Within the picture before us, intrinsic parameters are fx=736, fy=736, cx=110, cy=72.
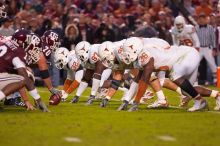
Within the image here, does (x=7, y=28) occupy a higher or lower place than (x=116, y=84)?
higher

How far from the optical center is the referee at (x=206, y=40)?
1873cm

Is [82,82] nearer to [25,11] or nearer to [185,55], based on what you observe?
[185,55]

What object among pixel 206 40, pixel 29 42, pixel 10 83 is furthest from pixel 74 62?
pixel 206 40

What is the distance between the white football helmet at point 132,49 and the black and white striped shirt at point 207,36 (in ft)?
24.7

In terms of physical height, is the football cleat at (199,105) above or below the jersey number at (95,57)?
below

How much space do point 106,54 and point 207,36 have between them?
6.51 metres

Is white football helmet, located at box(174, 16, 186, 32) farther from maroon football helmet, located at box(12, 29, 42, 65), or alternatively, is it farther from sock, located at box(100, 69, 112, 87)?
maroon football helmet, located at box(12, 29, 42, 65)

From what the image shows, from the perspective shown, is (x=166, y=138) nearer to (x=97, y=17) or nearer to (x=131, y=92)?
(x=131, y=92)

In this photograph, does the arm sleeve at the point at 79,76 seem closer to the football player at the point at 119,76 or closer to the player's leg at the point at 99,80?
the player's leg at the point at 99,80

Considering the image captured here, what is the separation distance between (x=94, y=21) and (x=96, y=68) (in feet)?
21.2

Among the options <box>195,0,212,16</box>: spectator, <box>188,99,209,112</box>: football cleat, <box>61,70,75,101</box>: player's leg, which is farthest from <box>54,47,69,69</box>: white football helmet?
<box>195,0,212,16</box>: spectator

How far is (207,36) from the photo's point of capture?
1873cm

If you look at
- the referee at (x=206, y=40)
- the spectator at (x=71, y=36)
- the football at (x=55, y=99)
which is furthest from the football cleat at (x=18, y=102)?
the referee at (x=206, y=40)

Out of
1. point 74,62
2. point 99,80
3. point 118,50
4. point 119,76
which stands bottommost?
point 99,80
